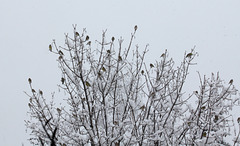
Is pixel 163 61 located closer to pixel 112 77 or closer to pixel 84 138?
pixel 112 77

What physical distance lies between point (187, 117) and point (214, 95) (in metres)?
0.63

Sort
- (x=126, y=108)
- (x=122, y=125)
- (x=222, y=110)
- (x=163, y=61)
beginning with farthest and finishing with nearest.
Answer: (x=126, y=108), (x=163, y=61), (x=222, y=110), (x=122, y=125)

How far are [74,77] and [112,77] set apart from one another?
76 centimetres

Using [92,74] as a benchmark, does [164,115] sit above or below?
below

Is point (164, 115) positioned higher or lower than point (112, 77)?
lower

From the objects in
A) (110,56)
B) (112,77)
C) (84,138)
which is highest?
(110,56)

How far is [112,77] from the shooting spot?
13.8 ft

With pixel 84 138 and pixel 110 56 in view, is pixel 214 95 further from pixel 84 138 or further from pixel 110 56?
pixel 84 138

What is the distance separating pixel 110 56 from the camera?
4.21 metres

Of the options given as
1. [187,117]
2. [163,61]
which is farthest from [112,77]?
[187,117]

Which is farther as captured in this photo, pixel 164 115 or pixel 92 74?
pixel 92 74

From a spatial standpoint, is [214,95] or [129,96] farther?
[129,96]

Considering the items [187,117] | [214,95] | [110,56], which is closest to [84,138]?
[110,56]

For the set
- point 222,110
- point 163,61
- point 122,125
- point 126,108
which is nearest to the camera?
point 122,125
